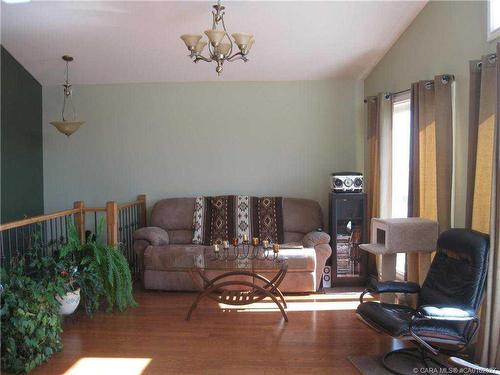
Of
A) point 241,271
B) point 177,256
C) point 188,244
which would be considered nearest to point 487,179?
point 241,271

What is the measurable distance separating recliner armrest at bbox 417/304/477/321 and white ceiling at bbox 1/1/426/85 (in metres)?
2.94

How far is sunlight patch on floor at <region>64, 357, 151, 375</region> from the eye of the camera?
124 inches

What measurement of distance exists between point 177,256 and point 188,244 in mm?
605

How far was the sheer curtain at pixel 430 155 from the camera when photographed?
150 inches

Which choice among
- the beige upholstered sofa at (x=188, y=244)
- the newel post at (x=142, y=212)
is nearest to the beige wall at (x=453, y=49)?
the beige upholstered sofa at (x=188, y=244)

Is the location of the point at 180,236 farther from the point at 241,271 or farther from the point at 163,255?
the point at 241,271

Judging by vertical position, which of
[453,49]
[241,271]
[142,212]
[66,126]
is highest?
[453,49]

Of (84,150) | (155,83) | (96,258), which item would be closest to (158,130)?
(155,83)

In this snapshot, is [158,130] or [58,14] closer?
[58,14]

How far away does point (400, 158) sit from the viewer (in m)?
5.00

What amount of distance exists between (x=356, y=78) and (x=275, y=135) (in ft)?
4.26

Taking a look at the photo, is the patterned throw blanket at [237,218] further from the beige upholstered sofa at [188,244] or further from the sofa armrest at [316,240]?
the sofa armrest at [316,240]

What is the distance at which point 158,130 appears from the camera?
6.06m

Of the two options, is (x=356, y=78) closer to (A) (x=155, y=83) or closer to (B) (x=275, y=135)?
(B) (x=275, y=135)
